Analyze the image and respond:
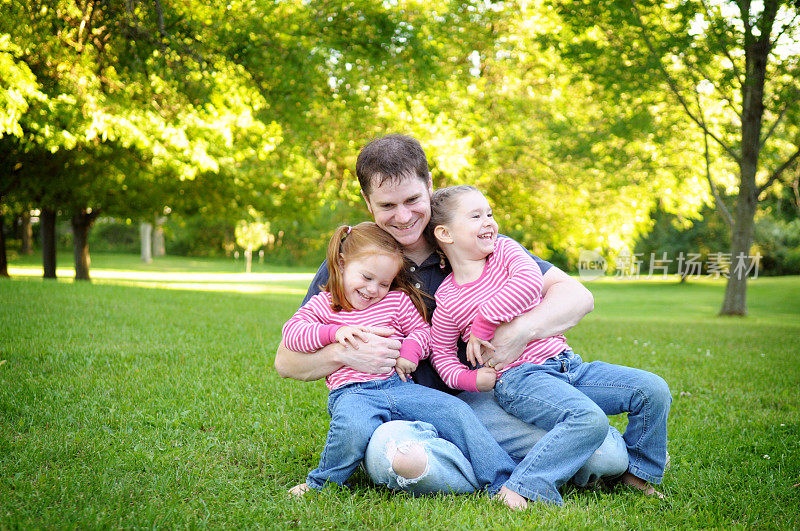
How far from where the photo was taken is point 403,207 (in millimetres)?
3219

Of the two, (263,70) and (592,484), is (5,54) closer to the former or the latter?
A: (263,70)

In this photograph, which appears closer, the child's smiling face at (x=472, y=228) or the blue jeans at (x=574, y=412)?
the blue jeans at (x=574, y=412)

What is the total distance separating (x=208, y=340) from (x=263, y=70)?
197 inches

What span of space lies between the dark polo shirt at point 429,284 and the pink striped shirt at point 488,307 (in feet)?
0.60

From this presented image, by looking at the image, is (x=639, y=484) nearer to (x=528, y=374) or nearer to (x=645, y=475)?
(x=645, y=475)

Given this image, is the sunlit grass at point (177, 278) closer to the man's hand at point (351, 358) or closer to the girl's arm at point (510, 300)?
the man's hand at point (351, 358)

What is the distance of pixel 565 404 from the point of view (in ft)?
9.54

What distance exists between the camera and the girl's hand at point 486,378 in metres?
3.12

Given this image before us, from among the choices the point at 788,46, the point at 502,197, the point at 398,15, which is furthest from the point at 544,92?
the point at 398,15

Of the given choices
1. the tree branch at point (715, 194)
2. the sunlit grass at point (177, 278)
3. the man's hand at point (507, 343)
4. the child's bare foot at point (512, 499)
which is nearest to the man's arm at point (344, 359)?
the man's hand at point (507, 343)

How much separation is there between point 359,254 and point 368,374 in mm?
606

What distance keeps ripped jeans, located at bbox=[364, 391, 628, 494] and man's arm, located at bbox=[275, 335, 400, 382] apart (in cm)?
30

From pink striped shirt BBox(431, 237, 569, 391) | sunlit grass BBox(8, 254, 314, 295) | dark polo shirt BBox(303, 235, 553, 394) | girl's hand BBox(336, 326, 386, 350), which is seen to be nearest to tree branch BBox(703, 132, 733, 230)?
sunlit grass BBox(8, 254, 314, 295)

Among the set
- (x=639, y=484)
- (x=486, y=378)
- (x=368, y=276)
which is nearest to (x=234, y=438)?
(x=368, y=276)
